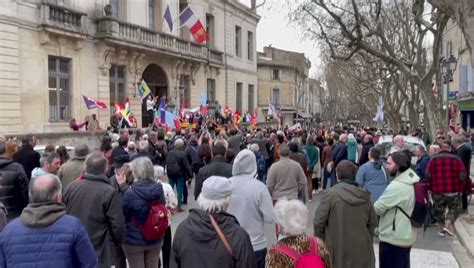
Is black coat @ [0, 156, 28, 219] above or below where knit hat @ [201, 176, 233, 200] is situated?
below

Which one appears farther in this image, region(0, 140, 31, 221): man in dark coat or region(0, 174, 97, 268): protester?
region(0, 140, 31, 221): man in dark coat

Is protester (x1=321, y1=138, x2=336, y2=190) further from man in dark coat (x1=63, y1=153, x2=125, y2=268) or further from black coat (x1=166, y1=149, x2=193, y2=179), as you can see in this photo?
man in dark coat (x1=63, y1=153, x2=125, y2=268)

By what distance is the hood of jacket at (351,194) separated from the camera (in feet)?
14.0

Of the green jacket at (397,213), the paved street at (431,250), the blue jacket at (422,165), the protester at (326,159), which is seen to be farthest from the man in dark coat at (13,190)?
the protester at (326,159)

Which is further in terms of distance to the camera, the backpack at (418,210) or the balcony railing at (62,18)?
the balcony railing at (62,18)

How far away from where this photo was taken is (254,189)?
468 cm

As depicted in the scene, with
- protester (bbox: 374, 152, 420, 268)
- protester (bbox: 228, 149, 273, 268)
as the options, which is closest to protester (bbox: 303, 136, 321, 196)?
protester (bbox: 374, 152, 420, 268)

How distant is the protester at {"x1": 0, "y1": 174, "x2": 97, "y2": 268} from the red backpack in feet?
4.78

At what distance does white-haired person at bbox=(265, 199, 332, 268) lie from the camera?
309 centimetres

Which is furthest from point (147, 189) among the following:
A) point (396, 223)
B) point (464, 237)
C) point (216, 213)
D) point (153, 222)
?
point (464, 237)

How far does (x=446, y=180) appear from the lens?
25.6 ft

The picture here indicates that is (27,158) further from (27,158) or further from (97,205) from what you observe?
(97,205)

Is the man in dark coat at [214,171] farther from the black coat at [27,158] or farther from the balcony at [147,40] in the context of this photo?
the balcony at [147,40]

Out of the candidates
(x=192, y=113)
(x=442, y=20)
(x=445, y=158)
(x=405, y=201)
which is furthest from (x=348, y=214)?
(x=192, y=113)
